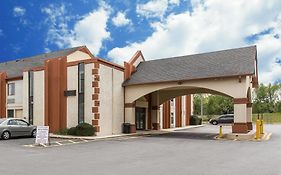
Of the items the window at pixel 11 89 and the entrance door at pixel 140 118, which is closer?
the window at pixel 11 89

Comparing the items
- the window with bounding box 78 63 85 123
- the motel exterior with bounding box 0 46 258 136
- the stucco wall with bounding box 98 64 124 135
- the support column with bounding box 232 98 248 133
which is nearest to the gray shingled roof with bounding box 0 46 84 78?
the motel exterior with bounding box 0 46 258 136

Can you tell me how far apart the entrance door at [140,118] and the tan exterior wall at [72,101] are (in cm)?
Result: 741

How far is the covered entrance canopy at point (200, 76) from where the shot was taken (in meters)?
22.4

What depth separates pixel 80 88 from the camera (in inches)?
998

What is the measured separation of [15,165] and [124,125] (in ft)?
54.6

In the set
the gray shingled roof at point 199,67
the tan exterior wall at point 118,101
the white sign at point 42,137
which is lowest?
the white sign at point 42,137

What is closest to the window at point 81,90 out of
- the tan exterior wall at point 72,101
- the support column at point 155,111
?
the tan exterior wall at point 72,101

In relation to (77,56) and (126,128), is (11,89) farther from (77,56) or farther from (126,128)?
(126,128)

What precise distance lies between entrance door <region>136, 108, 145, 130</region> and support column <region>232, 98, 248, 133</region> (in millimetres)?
10995

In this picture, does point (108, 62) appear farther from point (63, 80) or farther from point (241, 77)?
point (241, 77)

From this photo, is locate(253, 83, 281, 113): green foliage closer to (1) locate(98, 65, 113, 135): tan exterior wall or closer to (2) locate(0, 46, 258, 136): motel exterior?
(2) locate(0, 46, 258, 136): motel exterior

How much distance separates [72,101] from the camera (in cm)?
2555

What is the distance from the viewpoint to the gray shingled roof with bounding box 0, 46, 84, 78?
3291 centimetres

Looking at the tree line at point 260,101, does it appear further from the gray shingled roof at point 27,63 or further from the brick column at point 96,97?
the brick column at point 96,97
